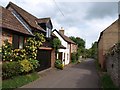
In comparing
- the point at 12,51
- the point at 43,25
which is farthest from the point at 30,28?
the point at 12,51

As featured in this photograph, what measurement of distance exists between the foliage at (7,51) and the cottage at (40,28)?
5.25 metres

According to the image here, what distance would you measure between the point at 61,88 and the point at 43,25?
43.7ft

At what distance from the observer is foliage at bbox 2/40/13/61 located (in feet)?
47.0

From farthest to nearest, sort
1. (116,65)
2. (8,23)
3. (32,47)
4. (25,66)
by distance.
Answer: (32,47), (8,23), (25,66), (116,65)

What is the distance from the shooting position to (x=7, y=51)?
576 inches

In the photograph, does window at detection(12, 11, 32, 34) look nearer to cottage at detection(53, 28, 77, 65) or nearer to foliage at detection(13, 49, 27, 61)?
foliage at detection(13, 49, 27, 61)

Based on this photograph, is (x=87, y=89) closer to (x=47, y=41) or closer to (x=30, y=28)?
(x=30, y=28)

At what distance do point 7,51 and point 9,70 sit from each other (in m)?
2.09

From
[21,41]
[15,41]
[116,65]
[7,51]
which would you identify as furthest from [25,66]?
[116,65]

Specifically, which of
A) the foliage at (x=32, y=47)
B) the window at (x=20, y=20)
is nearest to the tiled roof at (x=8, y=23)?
the foliage at (x=32, y=47)

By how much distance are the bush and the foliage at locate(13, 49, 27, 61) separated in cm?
176

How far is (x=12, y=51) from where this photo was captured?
1529 centimetres

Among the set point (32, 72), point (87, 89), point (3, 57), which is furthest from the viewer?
point (32, 72)

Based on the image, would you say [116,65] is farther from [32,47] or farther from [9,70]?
[32,47]
